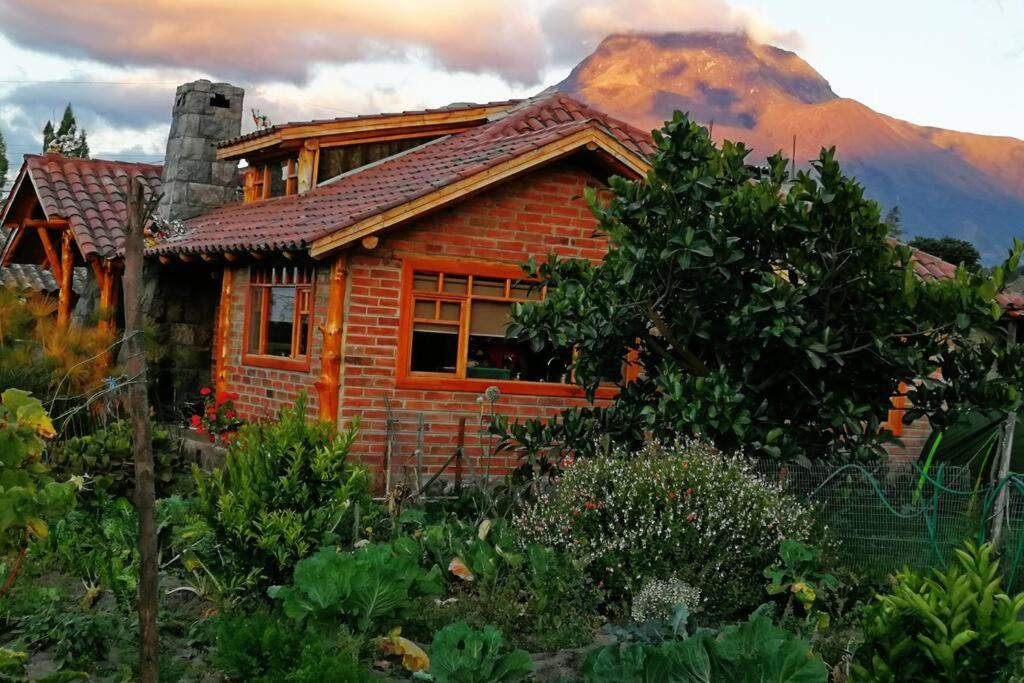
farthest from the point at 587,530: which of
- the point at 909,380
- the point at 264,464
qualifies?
the point at 909,380

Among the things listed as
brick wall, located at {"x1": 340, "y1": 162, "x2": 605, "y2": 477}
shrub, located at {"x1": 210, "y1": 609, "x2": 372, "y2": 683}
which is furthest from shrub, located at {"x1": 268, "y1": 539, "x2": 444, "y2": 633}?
brick wall, located at {"x1": 340, "y1": 162, "x2": 605, "y2": 477}

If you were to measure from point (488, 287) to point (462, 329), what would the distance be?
2.01 feet

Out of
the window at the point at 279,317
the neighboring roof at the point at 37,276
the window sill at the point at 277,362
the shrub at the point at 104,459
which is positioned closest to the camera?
the shrub at the point at 104,459

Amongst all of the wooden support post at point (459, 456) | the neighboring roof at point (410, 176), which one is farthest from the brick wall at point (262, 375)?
the wooden support post at point (459, 456)

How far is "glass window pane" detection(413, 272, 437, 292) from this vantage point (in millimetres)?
14148

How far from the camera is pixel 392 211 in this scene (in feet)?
43.8

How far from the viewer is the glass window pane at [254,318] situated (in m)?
16.2

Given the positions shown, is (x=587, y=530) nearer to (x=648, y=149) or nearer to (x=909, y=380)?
(x=909, y=380)

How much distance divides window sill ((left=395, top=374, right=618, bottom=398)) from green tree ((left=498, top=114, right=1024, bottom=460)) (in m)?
3.79

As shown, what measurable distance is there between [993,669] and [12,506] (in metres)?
3.80

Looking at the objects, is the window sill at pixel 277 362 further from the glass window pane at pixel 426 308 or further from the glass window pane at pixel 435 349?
the glass window pane at pixel 426 308

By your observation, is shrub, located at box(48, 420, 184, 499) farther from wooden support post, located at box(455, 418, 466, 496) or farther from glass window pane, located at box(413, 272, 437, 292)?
glass window pane, located at box(413, 272, 437, 292)

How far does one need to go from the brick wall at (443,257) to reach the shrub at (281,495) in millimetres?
4854

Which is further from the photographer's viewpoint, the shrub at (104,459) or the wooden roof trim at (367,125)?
the wooden roof trim at (367,125)
